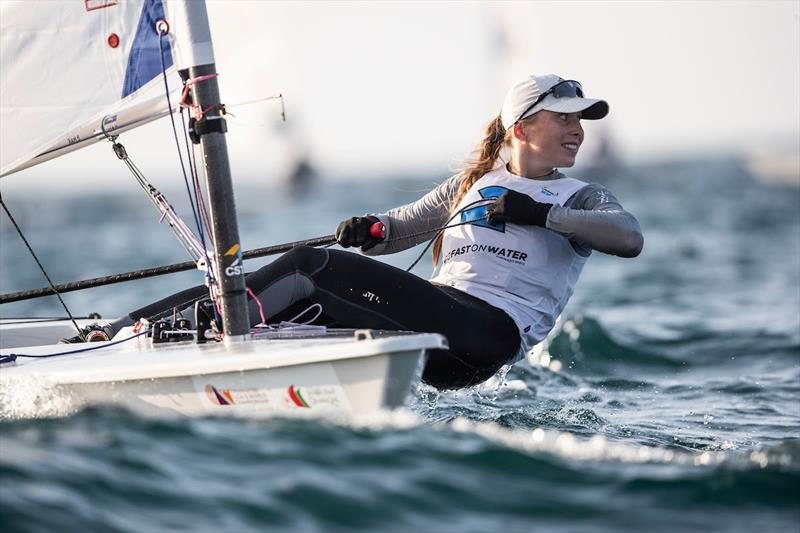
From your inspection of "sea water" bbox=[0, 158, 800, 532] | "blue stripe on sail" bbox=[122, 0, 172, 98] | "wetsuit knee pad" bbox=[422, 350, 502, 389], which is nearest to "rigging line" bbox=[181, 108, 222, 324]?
"blue stripe on sail" bbox=[122, 0, 172, 98]

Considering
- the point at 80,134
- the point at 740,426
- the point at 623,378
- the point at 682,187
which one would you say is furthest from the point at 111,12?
the point at 682,187

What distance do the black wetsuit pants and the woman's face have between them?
1.94 feet

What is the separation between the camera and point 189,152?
12.6 feet

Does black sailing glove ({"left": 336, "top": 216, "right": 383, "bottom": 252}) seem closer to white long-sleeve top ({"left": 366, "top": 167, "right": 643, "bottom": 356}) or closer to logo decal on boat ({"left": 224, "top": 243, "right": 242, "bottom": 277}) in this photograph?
white long-sleeve top ({"left": 366, "top": 167, "right": 643, "bottom": 356})

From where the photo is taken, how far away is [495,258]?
3979 mm

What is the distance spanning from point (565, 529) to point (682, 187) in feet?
113

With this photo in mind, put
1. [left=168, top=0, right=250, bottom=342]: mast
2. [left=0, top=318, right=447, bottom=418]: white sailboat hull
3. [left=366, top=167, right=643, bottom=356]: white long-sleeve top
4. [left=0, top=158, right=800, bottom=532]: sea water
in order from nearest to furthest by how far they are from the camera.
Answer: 1. [left=0, top=158, right=800, bottom=532]: sea water
2. [left=0, top=318, right=447, bottom=418]: white sailboat hull
3. [left=168, top=0, right=250, bottom=342]: mast
4. [left=366, top=167, right=643, bottom=356]: white long-sleeve top

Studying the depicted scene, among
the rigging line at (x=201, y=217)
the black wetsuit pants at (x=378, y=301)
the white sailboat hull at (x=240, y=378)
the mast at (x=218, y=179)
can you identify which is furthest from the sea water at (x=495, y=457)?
the rigging line at (x=201, y=217)

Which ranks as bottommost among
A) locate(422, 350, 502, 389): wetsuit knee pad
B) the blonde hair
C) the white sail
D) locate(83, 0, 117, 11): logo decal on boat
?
locate(422, 350, 502, 389): wetsuit knee pad

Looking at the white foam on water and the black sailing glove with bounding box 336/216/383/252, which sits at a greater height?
the black sailing glove with bounding box 336/216/383/252

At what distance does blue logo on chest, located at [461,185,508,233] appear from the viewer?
13.1 feet

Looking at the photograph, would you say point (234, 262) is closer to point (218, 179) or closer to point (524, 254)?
point (218, 179)

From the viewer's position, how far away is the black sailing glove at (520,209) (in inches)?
148

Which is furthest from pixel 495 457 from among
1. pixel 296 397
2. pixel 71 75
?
pixel 71 75
